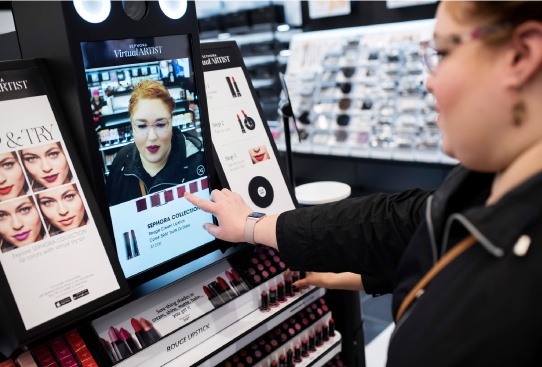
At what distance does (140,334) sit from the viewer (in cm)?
131

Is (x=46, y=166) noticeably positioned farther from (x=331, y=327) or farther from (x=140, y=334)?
(x=331, y=327)

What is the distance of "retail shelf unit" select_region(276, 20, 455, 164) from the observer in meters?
4.52

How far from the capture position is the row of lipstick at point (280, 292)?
1.57 meters

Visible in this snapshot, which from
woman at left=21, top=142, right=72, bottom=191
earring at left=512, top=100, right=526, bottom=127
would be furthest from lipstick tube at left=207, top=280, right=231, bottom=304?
earring at left=512, top=100, right=526, bottom=127

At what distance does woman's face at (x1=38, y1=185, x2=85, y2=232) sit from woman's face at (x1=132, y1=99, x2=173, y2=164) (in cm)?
22

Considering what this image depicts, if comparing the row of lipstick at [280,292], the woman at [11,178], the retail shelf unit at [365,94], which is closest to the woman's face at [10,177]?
the woman at [11,178]

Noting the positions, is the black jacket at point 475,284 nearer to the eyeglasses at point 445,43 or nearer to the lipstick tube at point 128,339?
the eyeglasses at point 445,43

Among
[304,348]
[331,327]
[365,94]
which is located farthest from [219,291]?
[365,94]

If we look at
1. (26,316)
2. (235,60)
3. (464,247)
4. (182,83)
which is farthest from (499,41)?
(235,60)

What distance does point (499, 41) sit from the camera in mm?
767

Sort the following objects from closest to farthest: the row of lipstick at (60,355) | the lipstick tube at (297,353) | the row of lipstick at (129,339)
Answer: the row of lipstick at (60,355)
the row of lipstick at (129,339)
the lipstick tube at (297,353)

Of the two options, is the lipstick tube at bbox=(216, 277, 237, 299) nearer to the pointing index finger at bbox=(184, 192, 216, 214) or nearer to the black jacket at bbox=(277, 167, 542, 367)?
the pointing index finger at bbox=(184, 192, 216, 214)

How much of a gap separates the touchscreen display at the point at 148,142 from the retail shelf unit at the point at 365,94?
10.6 feet

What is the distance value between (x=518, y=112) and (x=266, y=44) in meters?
5.29
